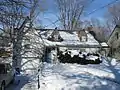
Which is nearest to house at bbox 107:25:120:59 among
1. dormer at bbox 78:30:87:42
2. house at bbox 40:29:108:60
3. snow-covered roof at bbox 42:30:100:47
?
house at bbox 40:29:108:60

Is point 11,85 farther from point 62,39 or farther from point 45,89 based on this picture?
point 62,39

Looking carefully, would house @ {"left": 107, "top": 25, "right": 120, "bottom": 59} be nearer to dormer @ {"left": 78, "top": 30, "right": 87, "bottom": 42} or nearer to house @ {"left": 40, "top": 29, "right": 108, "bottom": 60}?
house @ {"left": 40, "top": 29, "right": 108, "bottom": 60}

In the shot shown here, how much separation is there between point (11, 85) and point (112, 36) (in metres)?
30.2

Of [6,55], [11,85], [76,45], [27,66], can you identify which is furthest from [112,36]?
[11,85]

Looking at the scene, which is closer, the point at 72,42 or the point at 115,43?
the point at 72,42

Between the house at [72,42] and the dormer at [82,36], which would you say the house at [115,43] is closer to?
the house at [72,42]

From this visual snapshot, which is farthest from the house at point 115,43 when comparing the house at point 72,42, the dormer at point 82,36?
the dormer at point 82,36

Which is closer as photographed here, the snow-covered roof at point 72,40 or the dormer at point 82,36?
the snow-covered roof at point 72,40


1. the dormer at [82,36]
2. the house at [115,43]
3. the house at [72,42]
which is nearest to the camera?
the house at [72,42]

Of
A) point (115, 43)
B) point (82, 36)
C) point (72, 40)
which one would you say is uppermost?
point (82, 36)

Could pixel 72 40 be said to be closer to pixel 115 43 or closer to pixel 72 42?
pixel 72 42

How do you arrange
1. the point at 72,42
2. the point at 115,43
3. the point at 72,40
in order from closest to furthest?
the point at 72,42, the point at 72,40, the point at 115,43

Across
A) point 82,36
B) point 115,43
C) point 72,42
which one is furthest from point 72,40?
point 115,43

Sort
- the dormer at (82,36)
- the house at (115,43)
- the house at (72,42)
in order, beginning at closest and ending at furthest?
the house at (72,42) < the house at (115,43) < the dormer at (82,36)
